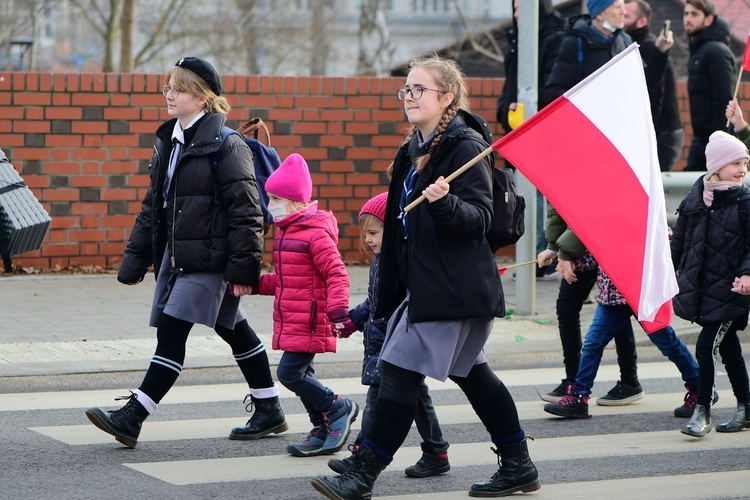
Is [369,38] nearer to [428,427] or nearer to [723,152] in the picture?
[723,152]

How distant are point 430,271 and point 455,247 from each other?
0.14m

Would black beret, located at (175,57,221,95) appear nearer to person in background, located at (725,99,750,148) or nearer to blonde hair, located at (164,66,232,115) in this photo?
blonde hair, located at (164,66,232,115)

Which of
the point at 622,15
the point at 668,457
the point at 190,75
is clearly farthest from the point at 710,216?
the point at 622,15

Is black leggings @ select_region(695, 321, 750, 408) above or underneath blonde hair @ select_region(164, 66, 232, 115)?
underneath

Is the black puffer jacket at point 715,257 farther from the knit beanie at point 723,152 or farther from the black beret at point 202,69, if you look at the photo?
the black beret at point 202,69

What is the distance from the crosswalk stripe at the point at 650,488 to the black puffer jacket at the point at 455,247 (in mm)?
895

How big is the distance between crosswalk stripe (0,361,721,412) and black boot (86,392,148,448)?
1.13 m

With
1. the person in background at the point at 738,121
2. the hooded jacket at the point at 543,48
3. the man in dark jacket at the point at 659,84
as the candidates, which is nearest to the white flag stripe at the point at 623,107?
the person in background at the point at 738,121

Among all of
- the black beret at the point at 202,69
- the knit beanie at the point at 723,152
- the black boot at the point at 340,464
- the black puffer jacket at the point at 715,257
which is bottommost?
the black boot at the point at 340,464

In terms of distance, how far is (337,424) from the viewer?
254 inches

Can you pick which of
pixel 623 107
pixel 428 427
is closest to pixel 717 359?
pixel 428 427

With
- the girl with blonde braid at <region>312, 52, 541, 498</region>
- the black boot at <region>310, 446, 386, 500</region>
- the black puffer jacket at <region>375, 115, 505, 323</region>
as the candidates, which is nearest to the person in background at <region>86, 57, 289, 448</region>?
the girl with blonde braid at <region>312, 52, 541, 498</region>

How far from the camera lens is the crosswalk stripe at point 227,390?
7.52 meters

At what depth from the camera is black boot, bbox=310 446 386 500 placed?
17.3ft
